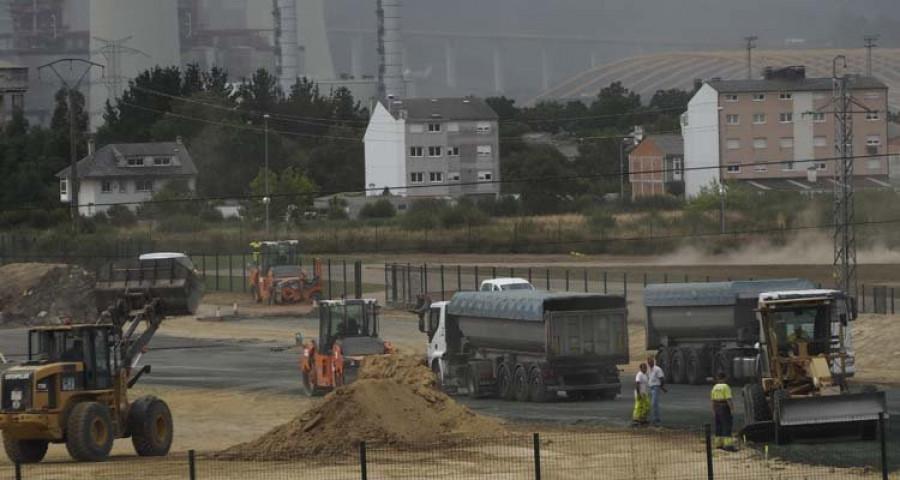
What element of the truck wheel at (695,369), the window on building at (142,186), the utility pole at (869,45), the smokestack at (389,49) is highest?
the smokestack at (389,49)

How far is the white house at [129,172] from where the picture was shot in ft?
413

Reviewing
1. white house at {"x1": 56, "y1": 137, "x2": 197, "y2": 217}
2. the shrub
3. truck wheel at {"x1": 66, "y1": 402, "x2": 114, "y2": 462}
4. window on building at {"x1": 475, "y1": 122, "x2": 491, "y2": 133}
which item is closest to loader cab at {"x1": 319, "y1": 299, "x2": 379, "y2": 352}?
truck wheel at {"x1": 66, "y1": 402, "x2": 114, "y2": 462}

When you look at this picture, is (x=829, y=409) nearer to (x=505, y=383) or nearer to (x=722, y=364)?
(x=505, y=383)

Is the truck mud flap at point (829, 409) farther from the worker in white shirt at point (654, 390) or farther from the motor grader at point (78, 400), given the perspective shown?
the motor grader at point (78, 400)

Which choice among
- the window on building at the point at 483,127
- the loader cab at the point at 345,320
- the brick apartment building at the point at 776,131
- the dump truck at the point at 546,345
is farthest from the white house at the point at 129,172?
the dump truck at the point at 546,345

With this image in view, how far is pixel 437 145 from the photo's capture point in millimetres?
141375

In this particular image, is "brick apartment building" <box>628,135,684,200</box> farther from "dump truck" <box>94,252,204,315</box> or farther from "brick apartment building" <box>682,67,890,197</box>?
"dump truck" <box>94,252,204,315</box>

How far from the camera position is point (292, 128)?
165000 mm

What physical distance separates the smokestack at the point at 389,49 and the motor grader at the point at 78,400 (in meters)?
167

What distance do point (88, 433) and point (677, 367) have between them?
817 inches

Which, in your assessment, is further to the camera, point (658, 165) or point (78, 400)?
point (658, 165)

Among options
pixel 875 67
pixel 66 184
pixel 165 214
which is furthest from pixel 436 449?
pixel 875 67

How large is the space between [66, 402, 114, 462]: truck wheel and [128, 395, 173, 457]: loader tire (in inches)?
40.9

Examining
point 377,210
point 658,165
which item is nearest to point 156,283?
point 377,210
